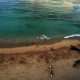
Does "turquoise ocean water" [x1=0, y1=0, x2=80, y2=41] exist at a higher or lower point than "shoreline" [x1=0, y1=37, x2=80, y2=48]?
lower

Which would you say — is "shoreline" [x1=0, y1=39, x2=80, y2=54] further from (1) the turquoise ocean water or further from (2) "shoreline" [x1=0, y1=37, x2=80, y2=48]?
(1) the turquoise ocean water

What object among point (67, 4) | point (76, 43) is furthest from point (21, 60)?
point (67, 4)

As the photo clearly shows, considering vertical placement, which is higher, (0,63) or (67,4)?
(0,63)

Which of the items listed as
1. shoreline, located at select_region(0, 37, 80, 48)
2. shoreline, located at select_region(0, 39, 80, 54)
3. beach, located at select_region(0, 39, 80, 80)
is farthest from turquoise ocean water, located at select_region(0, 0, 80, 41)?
beach, located at select_region(0, 39, 80, 80)

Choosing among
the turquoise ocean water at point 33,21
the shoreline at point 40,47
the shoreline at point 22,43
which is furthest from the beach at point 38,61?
the turquoise ocean water at point 33,21

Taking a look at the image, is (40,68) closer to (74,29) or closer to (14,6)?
(74,29)

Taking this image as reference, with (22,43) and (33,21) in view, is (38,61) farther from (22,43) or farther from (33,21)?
(33,21)

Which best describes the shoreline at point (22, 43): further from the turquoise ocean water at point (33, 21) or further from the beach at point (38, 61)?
the turquoise ocean water at point (33, 21)
